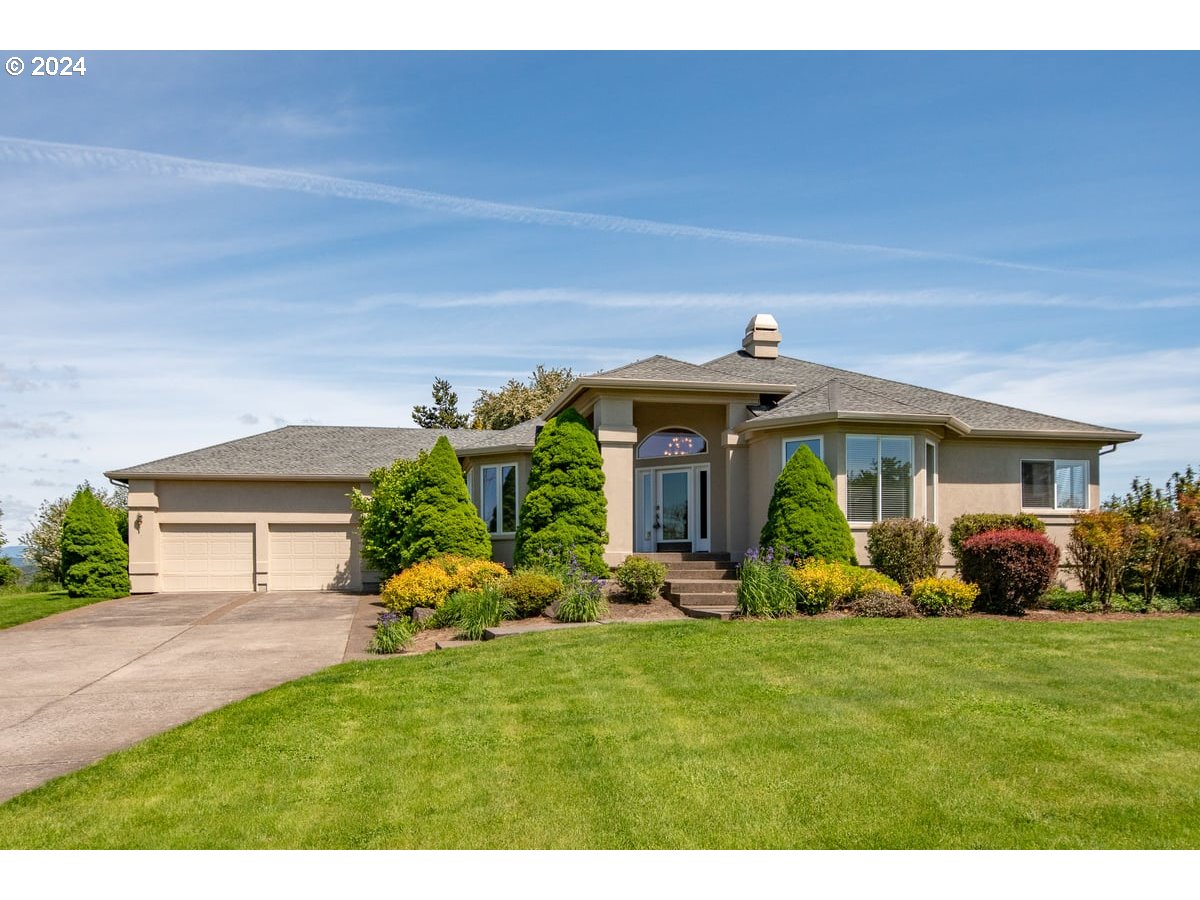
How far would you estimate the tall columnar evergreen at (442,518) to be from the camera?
64.7 feet

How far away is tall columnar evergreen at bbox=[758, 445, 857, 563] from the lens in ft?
52.7

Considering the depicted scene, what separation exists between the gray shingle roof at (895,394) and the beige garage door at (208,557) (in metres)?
13.9

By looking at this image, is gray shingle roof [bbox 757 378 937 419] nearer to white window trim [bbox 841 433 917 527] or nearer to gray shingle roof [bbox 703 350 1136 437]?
gray shingle roof [bbox 703 350 1136 437]

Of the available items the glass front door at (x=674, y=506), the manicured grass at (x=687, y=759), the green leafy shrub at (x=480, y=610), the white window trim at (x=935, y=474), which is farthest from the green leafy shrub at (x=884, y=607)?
the glass front door at (x=674, y=506)

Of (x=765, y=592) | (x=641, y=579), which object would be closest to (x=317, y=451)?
(x=641, y=579)

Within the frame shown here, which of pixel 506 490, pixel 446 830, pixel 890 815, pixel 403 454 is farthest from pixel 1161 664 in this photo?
pixel 403 454

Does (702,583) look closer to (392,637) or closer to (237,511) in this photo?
(392,637)

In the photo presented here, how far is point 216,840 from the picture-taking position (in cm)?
571

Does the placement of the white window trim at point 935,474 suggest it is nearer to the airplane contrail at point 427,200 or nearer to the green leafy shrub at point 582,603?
the airplane contrail at point 427,200

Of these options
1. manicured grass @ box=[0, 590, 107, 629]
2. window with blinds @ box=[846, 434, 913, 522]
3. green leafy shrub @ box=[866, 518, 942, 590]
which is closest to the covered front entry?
window with blinds @ box=[846, 434, 913, 522]

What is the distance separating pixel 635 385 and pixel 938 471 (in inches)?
271

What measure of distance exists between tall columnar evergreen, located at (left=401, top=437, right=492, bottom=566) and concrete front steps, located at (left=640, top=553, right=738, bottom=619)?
422cm

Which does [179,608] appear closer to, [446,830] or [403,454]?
[403,454]

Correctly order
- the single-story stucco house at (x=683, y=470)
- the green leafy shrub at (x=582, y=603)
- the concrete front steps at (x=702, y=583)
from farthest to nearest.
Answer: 1. the single-story stucco house at (x=683, y=470)
2. the concrete front steps at (x=702, y=583)
3. the green leafy shrub at (x=582, y=603)
